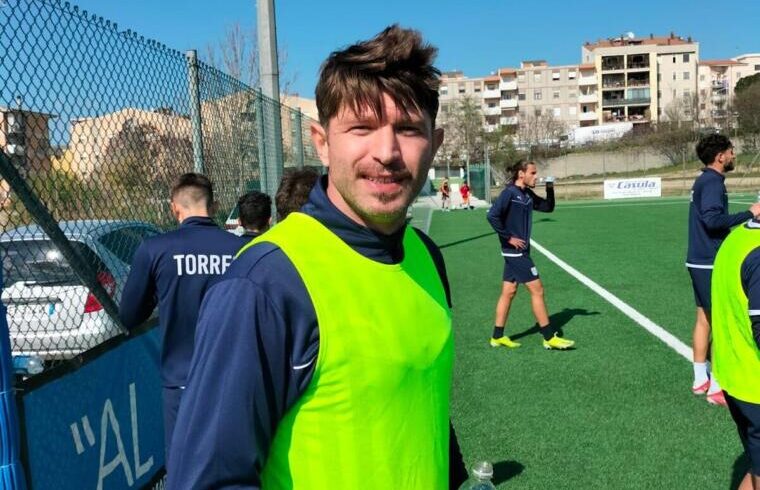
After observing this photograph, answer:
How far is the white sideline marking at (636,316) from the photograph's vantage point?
7.40 metres

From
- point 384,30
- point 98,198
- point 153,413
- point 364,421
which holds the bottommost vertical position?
point 153,413

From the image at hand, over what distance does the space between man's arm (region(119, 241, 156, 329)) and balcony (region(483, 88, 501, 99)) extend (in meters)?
122

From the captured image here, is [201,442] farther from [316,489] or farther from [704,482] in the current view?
[704,482]

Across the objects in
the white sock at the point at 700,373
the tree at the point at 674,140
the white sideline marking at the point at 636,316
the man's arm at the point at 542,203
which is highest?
the tree at the point at 674,140

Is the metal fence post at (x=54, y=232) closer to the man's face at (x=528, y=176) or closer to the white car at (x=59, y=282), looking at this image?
the white car at (x=59, y=282)

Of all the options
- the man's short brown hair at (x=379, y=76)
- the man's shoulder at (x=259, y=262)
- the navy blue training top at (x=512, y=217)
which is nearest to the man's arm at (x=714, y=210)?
the navy blue training top at (x=512, y=217)

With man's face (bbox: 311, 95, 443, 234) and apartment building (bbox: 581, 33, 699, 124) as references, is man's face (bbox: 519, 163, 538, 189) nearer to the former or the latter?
man's face (bbox: 311, 95, 443, 234)

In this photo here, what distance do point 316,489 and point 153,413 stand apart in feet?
8.90

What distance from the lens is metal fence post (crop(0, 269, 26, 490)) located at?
2.28m

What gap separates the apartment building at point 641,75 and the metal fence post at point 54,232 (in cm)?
10810

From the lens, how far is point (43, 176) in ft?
9.95

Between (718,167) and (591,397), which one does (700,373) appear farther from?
(718,167)

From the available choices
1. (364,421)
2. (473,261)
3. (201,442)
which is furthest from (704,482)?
(473,261)

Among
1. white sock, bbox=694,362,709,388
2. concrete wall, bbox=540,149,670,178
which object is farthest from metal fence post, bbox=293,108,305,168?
concrete wall, bbox=540,149,670,178
